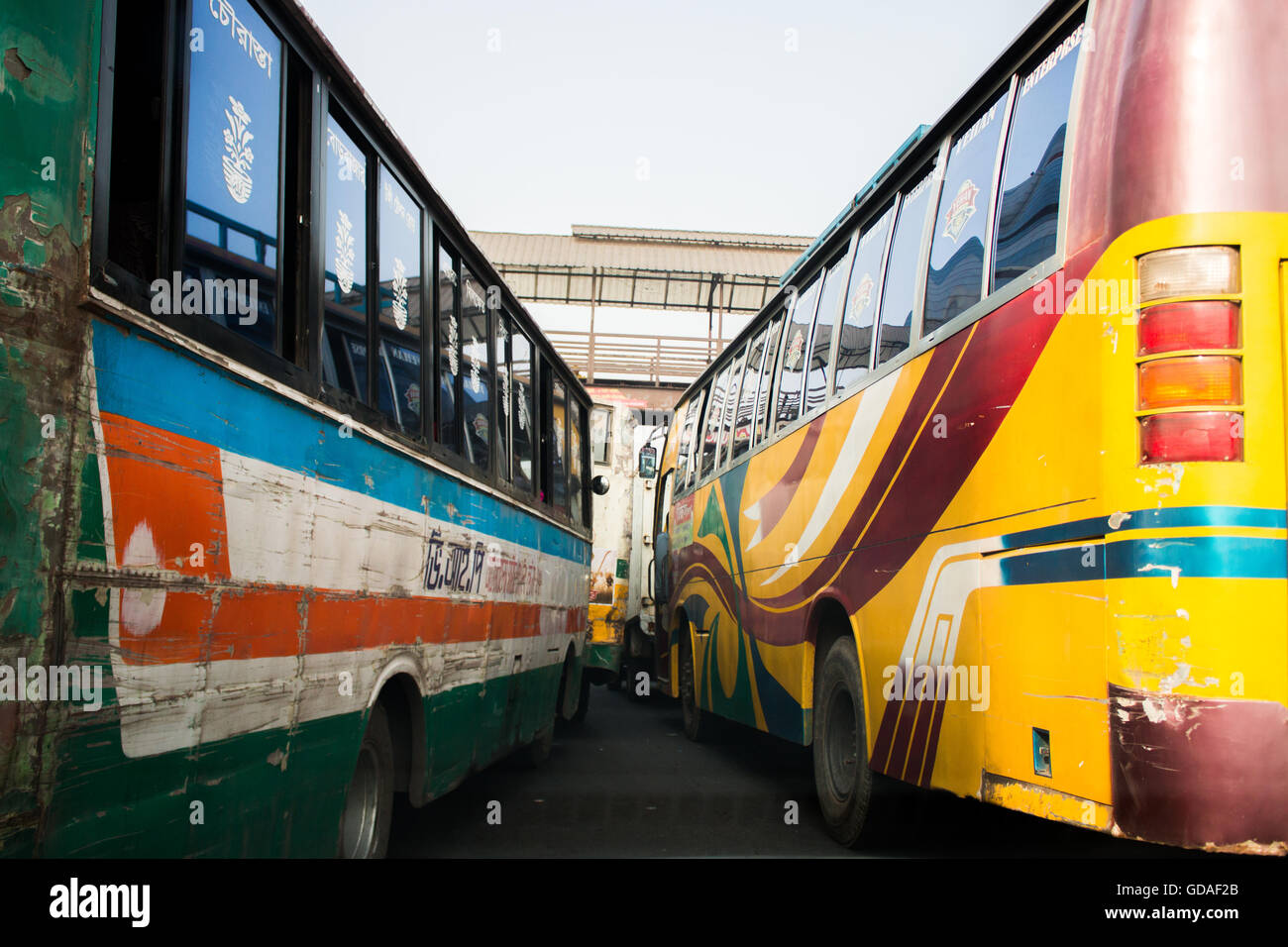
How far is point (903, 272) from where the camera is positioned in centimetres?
578

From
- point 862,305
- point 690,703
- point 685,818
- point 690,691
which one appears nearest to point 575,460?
point 690,691

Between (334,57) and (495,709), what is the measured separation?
426 cm

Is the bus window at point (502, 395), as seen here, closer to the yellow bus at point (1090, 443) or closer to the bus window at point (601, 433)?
the yellow bus at point (1090, 443)

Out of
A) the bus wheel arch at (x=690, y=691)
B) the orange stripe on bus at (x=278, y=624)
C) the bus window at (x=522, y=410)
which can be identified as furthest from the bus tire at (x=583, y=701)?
the orange stripe on bus at (x=278, y=624)

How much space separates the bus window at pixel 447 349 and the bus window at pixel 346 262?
1233mm

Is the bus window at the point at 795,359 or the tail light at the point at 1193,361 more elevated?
the bus window at the point at 795,359

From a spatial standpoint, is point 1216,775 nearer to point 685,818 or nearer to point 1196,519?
point 1196,519

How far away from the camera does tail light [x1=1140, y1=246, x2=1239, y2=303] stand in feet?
11.3

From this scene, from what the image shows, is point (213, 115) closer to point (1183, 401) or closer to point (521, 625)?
point (1183, 401)

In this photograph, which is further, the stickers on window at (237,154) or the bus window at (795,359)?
the bus window at (795,359)

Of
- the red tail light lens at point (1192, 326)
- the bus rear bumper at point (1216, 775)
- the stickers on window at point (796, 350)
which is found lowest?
the bus rear bumper at point (1216, 775)

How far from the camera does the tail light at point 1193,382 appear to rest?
3414 mm

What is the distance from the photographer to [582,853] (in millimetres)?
6141

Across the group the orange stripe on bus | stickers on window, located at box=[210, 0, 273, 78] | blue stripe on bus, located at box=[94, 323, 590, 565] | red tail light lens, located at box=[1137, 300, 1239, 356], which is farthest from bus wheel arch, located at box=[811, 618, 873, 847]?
stickers on window, located at box=[210, 0, 273, 78]
